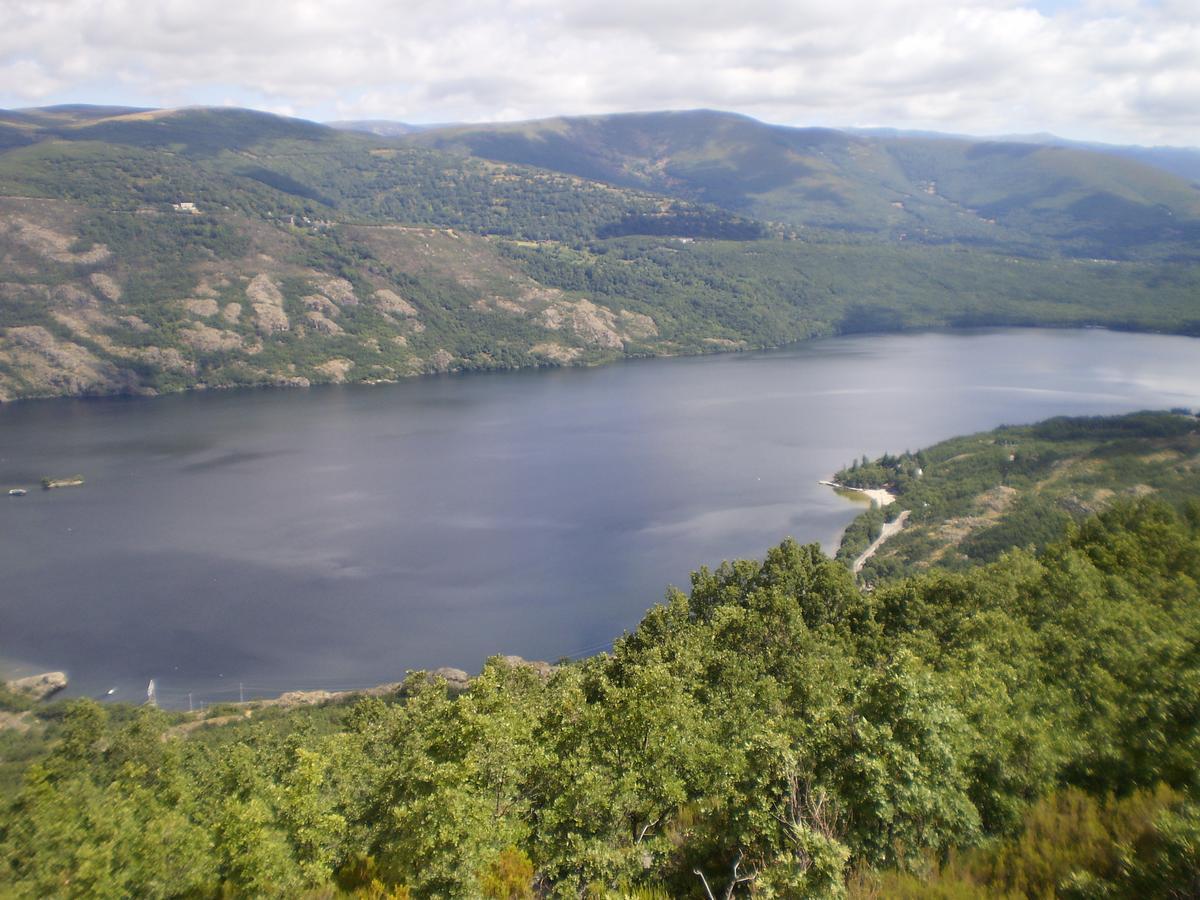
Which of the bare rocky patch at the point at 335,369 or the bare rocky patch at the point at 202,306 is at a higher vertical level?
the bare rocky patch at the point at 202,306

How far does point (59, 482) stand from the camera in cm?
8219

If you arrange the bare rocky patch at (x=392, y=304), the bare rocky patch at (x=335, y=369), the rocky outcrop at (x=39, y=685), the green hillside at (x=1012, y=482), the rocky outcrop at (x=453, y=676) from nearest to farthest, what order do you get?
1. the rocky outcrop at (x=453, y=676)
2. the rocky outcrop at (x=39, y=685)
3. the green hillside at (x=1012, y=482)
4. the bare rocky patch at (x=335, y=369)
5. the bare rocky patch at (x=392, y=304)

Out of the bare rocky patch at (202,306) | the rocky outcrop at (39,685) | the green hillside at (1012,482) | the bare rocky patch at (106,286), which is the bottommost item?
the rocky outcrop at (39,685)

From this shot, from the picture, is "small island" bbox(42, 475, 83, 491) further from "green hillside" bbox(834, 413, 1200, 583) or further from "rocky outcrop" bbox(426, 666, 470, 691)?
"green hillside" bbox(834, 413, 1200, 583)

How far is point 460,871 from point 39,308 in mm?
156711

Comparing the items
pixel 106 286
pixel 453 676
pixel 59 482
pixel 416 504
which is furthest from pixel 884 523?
pixel 106 286

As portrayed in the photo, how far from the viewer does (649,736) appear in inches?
497

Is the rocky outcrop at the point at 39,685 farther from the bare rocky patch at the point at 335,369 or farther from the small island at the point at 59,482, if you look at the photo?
the bare rocky patch at the point at 335,369

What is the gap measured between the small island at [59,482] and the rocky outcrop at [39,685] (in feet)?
137

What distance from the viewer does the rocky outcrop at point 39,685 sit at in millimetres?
44938

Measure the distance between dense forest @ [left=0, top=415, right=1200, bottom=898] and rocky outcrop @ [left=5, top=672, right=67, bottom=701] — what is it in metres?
32.7

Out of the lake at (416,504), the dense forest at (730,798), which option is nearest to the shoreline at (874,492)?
the lake at (416,504)

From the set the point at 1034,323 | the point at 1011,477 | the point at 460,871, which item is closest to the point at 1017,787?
the point at 460,871

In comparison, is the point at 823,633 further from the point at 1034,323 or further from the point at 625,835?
the point at 1034,323
